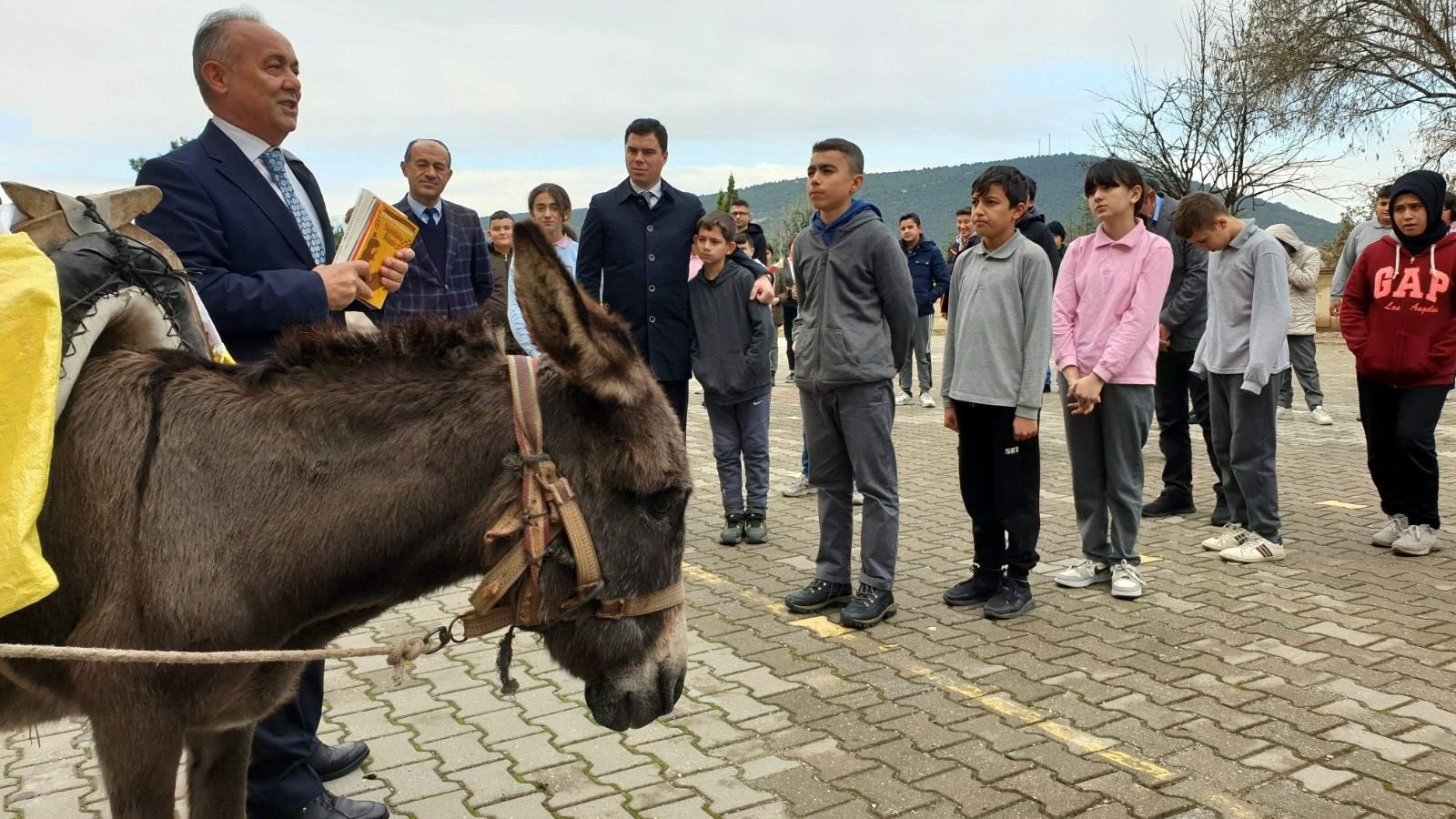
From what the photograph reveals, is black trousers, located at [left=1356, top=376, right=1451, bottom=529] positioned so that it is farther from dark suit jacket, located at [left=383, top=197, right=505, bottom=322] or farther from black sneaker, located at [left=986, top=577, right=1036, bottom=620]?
dark suit jacket, located at [left=383, top=197, right=505, bottom=322]

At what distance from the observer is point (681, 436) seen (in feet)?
8.13

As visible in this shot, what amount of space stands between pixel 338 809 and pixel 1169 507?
21.7 feet

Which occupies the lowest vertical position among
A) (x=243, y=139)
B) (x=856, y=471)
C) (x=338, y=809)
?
(x=338, y=809)

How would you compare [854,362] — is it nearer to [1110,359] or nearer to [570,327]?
[1110,359]

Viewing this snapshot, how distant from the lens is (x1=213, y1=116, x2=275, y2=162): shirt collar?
10.7 feet

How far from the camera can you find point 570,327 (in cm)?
209

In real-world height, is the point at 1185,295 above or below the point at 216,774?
above

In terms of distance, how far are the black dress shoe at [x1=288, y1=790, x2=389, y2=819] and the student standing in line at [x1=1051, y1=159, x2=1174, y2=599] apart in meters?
4.10

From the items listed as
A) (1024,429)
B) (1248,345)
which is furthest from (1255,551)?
(1024,429)

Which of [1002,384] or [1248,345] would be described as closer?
[1002,384]

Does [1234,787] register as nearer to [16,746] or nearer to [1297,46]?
[16,746]

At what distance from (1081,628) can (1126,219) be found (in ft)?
7.55

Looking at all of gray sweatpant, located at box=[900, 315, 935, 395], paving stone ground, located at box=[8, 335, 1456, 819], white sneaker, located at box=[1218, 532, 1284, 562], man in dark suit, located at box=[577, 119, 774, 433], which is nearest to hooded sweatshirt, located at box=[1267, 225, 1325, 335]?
white sneaker, located at box=[1218, 532, 1284, 562]

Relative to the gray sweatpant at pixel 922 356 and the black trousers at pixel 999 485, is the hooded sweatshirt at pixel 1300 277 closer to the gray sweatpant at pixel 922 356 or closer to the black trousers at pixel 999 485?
the gray sweatpant at pixel 922 356
